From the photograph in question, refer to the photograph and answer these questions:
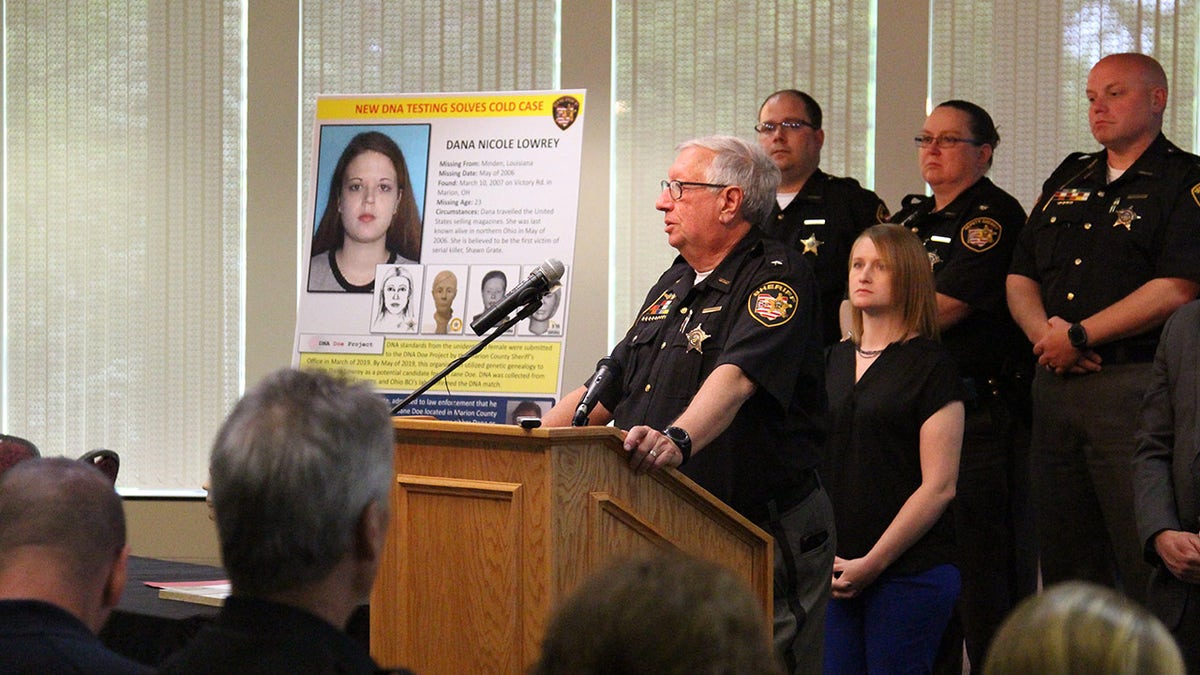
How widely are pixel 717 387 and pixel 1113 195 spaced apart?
6.54 feet

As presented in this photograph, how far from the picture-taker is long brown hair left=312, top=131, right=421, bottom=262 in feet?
17.6

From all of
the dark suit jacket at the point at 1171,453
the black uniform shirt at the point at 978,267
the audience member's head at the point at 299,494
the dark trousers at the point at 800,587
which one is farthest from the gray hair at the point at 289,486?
the black uniform shirt at the point at 978,267

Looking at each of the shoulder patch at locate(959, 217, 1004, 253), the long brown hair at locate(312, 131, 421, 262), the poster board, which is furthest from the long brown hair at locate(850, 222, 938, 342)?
the long brown hair at locate(312, 131, 421, 262)

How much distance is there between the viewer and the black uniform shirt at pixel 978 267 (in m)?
4.55

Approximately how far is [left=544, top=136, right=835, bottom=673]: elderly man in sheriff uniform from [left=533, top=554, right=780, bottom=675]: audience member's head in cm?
186

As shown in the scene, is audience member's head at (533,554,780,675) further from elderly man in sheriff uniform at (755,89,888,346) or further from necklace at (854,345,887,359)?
elderly man in sheriff uniform at (755,89,888,346)

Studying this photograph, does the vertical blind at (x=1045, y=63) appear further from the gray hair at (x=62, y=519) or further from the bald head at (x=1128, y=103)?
the gray hair at (x=62, y=519)

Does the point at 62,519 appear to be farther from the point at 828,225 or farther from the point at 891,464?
the point at 828,225

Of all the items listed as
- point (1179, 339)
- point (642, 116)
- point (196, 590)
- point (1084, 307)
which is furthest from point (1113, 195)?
point (196, 590)

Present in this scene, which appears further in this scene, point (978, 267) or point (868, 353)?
point (978, 267)

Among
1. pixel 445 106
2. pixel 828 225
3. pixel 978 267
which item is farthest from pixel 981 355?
pixel 445 106

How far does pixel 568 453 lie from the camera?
254 cm

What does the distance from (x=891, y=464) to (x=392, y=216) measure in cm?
258

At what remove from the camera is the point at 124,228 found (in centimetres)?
662
